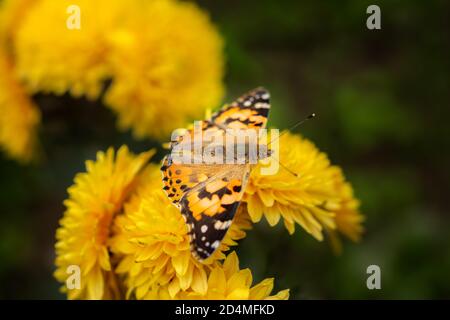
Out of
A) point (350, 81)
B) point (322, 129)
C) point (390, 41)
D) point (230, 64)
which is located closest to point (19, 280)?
point (230, 64)

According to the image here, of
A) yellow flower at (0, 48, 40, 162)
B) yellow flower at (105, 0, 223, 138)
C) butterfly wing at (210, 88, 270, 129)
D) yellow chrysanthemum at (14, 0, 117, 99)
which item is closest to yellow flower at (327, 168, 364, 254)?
butterfly wing at (210, 88, 270, 129)

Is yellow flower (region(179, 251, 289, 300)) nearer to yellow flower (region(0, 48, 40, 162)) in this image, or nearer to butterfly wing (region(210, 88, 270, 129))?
butterfly wing (region(210, 88, 270, 129))

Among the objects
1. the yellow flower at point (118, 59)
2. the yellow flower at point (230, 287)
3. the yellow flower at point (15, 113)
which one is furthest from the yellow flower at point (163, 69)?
the yellow flower at point (230, 287)

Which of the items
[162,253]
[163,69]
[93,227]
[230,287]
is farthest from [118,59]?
[230,287]

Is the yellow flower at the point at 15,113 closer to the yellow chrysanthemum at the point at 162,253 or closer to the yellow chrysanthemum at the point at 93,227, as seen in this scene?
the yellow chrysanthemum at the point at 93,227

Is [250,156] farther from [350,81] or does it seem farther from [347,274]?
[350,81]
